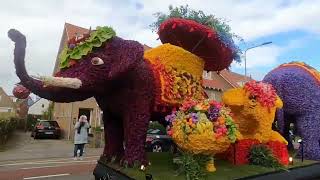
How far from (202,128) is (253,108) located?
1.76 m

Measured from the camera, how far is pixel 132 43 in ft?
20.9

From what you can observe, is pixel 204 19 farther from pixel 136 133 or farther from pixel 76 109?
pixel 76 109

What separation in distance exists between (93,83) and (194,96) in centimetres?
226

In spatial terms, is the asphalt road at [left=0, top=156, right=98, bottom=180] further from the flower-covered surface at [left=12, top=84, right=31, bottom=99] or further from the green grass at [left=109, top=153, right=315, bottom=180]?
the flower-covered surface at [left=12, top=84, right=31, bottom=99]

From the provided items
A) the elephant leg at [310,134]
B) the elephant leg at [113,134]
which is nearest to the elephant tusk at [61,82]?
the elephant leg at [113,134]

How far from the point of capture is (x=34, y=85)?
220 inches

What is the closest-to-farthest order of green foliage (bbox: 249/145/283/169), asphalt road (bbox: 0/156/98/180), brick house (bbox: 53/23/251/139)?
green foliage (bbox: 249/145/283/169) < asphalt road (bbox: 0/156/98/180) < brick house (bbox: 53/23/251/139)

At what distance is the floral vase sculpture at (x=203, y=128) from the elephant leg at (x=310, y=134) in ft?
10.2

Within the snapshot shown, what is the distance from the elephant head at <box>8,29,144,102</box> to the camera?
5.69 metres

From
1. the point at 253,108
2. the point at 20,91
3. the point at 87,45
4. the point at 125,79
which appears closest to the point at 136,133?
the point at 125,79

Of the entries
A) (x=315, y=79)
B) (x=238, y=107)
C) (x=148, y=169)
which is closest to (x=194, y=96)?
(x=238, y=107)

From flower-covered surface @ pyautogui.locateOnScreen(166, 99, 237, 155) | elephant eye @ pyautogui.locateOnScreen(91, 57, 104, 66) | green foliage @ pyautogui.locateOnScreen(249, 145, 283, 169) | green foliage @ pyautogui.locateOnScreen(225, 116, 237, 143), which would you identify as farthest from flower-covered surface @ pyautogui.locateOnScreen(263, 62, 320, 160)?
elephant eye @ pyautogui.locateOnScreen(91, 57, 104, 66)

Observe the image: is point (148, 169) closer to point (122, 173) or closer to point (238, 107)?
point (122, 173)

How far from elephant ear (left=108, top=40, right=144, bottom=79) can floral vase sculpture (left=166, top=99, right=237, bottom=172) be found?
1.09 meters
